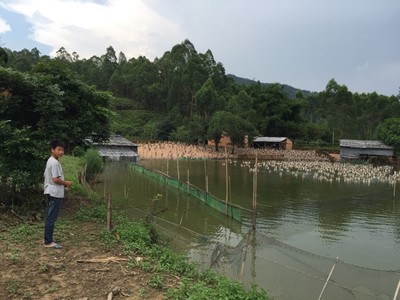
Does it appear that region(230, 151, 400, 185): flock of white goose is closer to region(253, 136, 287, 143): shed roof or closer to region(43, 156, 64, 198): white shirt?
region(253, 136, 287, 143): shed roof

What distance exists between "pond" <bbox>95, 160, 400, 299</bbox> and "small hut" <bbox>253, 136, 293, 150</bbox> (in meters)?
23.4

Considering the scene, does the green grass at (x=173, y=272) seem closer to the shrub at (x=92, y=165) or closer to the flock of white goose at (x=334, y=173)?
the shrub at (x=92, y=165)

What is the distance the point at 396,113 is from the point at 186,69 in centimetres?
3935

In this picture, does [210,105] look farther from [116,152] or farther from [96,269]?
[96,269]

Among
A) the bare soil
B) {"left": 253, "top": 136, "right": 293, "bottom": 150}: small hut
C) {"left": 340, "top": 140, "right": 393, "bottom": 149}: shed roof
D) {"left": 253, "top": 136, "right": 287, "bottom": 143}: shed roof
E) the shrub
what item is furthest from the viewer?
{"left": 253, "top": 136, "right": 293, "bottom": 150}: small hut

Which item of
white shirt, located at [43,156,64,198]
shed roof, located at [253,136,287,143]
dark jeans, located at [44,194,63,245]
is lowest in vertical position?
dark jeans, located at [44,194,63,245]

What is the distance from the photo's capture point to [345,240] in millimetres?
16766

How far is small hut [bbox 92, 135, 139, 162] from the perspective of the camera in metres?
45.6

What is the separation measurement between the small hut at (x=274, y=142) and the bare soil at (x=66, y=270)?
2224 inches

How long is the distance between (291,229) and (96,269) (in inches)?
520

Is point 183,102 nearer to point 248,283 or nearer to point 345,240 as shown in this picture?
point 345,240

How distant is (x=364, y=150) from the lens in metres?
57.4

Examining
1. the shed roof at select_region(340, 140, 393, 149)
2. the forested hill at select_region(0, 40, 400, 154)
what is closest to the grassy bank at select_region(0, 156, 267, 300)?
the forested hill at select_region(0, 40, 400, 154)

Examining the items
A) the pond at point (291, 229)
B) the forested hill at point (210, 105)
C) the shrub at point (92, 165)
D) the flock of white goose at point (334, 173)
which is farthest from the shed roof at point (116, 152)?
the shrub at point (92, 165)
